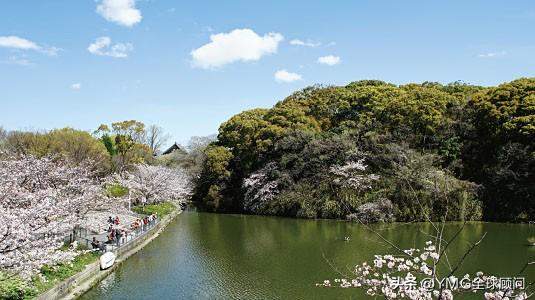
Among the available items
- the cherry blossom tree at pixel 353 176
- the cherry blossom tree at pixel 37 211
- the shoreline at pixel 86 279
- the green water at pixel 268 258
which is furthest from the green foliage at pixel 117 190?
the cherry blossom tree at pixel 353 176

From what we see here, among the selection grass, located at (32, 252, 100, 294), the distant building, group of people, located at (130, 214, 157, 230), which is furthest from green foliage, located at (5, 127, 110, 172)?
the distant building

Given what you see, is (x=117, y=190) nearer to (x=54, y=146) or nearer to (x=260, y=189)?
(x=54, y=146)

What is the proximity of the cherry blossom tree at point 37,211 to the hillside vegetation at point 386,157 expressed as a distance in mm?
16168

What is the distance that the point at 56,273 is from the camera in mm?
15719

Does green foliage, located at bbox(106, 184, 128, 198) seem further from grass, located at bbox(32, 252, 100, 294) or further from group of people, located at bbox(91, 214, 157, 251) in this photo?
grass, located at bbox(32, 252, 100, 294)

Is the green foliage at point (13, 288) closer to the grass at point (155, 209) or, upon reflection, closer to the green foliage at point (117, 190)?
the grass at point (155, 209)

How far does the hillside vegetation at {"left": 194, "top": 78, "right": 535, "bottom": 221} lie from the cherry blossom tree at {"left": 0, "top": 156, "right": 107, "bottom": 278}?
53.0ft

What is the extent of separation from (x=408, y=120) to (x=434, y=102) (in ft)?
7.66

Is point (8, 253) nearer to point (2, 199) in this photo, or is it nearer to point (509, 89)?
point (2, 199)

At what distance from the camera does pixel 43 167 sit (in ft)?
67.2

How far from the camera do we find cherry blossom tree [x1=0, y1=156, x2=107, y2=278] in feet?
37.5

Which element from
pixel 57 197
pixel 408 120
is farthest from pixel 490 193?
pixel 57 197

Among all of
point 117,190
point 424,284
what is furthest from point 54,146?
point 424,284

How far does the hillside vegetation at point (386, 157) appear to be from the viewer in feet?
100
